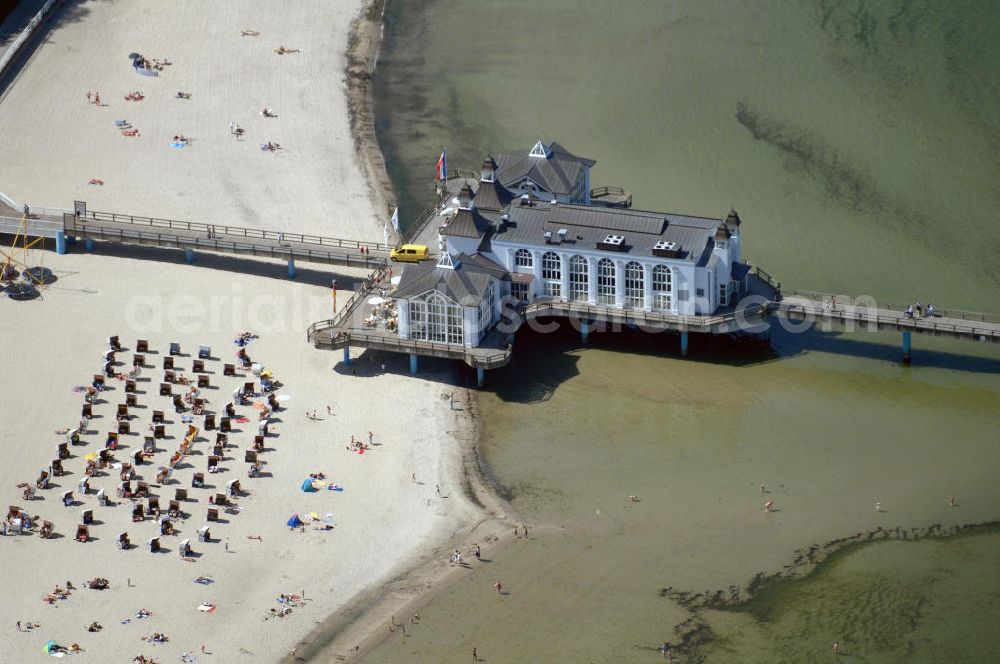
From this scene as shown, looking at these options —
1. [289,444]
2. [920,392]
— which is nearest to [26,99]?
[289,444]

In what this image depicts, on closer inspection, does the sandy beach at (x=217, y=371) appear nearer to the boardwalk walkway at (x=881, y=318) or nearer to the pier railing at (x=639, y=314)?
the pier railing at (x=639, y=314)

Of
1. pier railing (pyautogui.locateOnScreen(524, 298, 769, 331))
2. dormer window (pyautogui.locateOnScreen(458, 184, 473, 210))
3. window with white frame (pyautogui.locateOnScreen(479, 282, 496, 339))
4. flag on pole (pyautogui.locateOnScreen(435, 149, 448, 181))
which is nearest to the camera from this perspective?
window with white frame (pyautogui.locateOnScreen(479, 282, 496, 339))

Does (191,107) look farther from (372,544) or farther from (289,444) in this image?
(372,544)

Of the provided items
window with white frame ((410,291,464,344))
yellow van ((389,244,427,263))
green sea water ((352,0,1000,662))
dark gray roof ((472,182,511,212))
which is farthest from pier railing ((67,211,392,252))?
window with white frame ((410,291,464,344))

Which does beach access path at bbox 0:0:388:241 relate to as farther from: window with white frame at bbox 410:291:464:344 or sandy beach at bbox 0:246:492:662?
window with white frame at bbox 410:291:464:344

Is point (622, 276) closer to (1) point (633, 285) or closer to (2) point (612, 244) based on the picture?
(1) point (633, 285)

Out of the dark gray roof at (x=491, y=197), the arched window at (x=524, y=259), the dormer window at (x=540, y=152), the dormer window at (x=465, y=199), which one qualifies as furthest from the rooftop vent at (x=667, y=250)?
the dormer window at (x=540, y=152)
